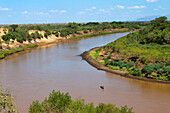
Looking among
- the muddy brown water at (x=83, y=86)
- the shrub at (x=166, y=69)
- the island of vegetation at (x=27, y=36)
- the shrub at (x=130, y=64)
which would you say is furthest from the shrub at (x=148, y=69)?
the island of vegetation at (x=27, y=36)

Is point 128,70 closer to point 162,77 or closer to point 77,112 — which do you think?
point 162,77

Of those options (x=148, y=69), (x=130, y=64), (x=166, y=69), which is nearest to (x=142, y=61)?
(x=130, y=64)

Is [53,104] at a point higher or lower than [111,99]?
higher

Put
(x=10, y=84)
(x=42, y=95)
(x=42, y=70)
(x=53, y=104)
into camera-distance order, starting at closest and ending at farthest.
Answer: (x=53, y=104) → (x=42, y=95) → (x=10, y=84) → (x=42, y=70)

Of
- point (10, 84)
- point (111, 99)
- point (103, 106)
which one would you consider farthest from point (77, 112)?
point (10, 84)

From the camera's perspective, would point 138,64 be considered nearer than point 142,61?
Yes

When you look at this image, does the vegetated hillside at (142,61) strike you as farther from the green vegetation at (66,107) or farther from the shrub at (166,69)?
the green vegetation at (66,107)

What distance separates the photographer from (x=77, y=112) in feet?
33.0

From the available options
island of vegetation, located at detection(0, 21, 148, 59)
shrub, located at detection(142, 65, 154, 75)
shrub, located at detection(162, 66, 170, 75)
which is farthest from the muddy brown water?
island of vegetation, located at detection(0, 21, 148, 59)

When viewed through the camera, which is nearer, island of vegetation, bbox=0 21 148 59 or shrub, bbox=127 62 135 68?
shrub, bbox=127 62 135 68

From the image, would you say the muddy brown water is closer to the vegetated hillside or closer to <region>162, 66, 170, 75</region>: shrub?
the vegetated hillside

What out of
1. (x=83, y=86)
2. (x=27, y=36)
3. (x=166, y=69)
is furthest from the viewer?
(x=27, y=36)

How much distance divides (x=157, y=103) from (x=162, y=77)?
661 centimetres

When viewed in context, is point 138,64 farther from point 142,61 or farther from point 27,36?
point 27,36
